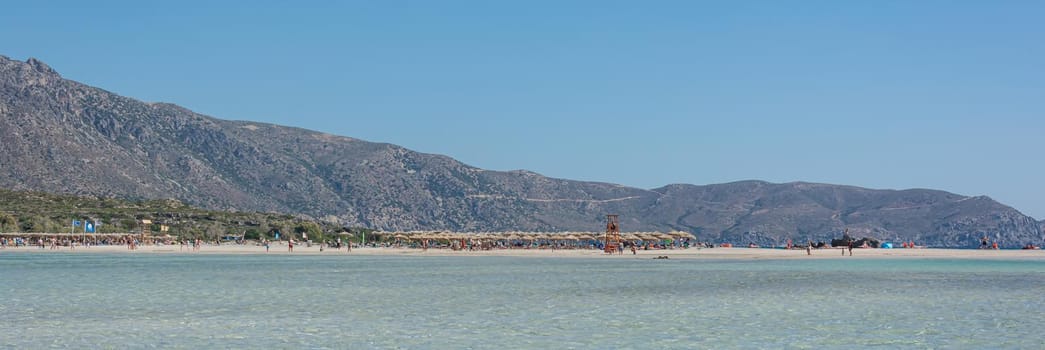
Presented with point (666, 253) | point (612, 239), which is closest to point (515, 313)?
point (666, 253)

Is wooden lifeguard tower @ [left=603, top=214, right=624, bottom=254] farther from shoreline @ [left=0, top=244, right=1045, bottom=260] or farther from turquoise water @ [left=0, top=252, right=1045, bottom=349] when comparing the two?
turquoise water @ [left=0, top=252, right=1045, bottom=349]

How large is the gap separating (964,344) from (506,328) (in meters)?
9.75

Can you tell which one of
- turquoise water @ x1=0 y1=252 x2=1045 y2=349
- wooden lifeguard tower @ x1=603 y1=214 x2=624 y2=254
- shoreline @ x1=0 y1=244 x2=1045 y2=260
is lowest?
turquoise water @ x1=0 y1=252 x2=1045 y2=349

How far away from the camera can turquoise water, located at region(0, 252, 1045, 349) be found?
21641mm

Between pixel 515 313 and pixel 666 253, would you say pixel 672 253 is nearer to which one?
pixel 666 253

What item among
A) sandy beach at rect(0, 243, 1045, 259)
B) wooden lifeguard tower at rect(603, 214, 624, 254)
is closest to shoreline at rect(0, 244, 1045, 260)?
sandy beach at rect(0, 243, 1045, 259)

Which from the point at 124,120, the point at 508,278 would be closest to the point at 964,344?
the point at 508,278

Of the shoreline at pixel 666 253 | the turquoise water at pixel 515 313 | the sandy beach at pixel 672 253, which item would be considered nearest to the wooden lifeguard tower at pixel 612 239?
the shoreline at pixel 666 253

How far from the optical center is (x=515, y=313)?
92.0 ft

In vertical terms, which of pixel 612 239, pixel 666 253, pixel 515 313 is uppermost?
pixel 612 239

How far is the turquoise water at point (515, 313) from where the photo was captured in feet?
71.0

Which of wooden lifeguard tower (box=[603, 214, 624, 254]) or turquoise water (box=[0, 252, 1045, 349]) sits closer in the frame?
turquoise water (box=[0, 252, 1045, 349])

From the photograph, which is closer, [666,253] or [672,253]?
[666,253]

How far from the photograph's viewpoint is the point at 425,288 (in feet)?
129
